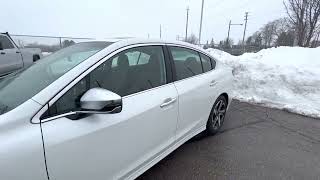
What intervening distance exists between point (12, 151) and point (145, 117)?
1185mm

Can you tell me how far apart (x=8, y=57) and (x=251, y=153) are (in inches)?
308

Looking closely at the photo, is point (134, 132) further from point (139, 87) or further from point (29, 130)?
point (29, 130)

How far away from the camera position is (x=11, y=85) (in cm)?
238

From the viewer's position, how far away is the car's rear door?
10.7 ft

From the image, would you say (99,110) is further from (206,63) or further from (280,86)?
(280,86)

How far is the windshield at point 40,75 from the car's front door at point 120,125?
227mm

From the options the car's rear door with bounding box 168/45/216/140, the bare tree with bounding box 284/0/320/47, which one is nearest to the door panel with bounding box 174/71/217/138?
the car's rear door with bounding box 168/45/216/140

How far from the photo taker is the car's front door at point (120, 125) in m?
1.93

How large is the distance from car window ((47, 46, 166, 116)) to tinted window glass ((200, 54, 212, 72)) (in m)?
1.08

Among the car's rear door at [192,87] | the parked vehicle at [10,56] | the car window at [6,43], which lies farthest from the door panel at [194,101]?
the car window at [6,43]

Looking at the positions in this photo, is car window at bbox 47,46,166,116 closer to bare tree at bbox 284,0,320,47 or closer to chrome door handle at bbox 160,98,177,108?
chrome door handle at bbox 160,98,177,108

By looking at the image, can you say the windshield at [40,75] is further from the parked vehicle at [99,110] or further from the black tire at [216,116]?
the black tire at [216,116]

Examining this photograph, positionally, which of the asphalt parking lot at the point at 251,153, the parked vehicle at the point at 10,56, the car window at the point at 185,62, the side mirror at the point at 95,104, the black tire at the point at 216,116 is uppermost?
the car window at the point at 185,62

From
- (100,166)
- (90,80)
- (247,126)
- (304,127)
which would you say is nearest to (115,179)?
(100,166)
